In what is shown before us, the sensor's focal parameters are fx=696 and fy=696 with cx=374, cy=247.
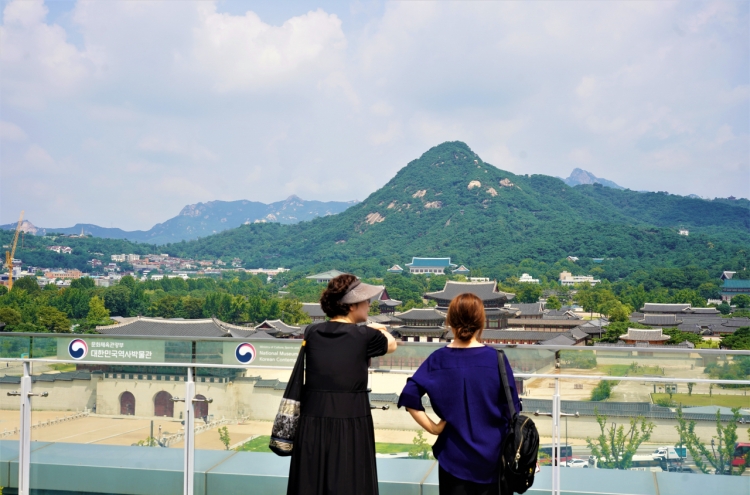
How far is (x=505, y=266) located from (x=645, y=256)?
15693 millimetres

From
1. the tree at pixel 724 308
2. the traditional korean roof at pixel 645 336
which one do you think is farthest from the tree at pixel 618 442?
the tree at pixel 724 308

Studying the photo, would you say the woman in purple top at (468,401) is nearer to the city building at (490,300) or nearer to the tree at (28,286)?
the city building at (490,300)

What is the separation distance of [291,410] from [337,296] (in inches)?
11.7

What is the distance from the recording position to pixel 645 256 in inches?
3095

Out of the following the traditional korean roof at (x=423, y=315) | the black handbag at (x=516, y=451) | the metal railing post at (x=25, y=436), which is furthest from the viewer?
the traditional korean roof at (x=423, y=315)

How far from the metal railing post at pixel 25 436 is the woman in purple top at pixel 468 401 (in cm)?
151

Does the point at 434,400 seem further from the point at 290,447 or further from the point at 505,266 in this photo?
the point at 505,266

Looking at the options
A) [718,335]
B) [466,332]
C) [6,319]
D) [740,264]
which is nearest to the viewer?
[466,332]

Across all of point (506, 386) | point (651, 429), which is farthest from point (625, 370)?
point (506, 386)

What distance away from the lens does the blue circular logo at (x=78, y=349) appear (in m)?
2.40

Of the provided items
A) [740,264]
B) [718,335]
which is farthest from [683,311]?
[740,264]

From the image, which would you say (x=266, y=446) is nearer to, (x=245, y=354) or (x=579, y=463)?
(x=245, y=354)

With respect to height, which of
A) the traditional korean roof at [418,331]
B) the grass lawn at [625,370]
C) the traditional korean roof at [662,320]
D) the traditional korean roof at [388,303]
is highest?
the grass lawn at [625,370]

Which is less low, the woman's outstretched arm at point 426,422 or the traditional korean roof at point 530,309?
the woman's outstretched arm at point 426,422
